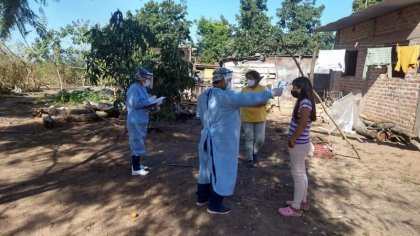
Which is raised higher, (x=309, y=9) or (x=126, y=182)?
(x=309, y=9)

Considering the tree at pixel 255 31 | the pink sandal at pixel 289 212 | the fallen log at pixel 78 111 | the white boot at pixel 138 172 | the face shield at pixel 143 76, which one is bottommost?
the pink sandal at pixel 289 212

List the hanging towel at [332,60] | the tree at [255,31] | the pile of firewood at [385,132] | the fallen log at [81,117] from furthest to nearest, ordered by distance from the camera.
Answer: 1. the tree at [255,31]
2. the hanging towel at [332,60]
3. the fallen log at [81,117]
4. the pile of firewood at [385,132]

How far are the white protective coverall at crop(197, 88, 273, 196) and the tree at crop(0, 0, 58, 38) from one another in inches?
204

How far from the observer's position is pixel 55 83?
76.2ft

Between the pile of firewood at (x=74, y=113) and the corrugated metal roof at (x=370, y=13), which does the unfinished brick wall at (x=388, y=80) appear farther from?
the pile of firewood at (x=74, y=113)

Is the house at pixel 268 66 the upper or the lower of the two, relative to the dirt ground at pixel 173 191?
upper

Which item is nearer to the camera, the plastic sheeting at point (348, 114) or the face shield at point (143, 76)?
the face shield at point (143, 76)

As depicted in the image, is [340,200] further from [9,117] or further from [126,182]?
[9,117]

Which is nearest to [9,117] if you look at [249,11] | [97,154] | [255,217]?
[97,154]

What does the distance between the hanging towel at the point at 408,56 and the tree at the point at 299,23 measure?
76.2 ft

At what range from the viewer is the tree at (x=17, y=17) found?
277 inches

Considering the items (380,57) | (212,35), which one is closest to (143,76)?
(380,57)

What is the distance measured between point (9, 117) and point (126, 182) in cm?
684

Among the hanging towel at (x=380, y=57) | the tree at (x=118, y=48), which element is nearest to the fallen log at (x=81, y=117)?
the tree at (x=118, y=48)
